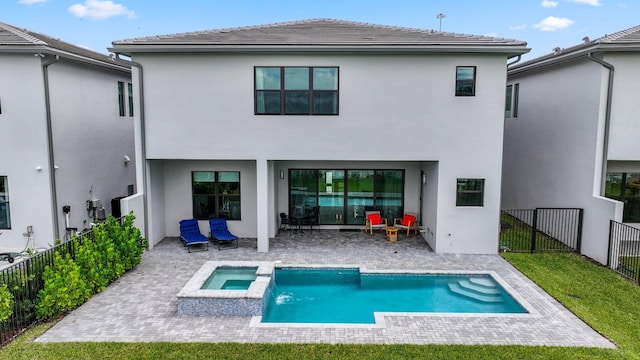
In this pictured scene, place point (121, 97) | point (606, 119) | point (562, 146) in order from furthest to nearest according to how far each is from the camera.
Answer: point (121, 97) < point (562, 146) < point (606, 119)

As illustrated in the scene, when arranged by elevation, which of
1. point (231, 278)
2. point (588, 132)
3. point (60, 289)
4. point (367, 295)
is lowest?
point (367, 295)

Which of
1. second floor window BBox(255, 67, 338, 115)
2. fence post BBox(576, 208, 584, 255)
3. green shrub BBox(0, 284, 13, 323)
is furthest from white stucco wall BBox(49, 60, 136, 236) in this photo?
fence post BBox(576, 208, 584, 255)

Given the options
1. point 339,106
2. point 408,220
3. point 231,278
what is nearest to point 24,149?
point 231,278

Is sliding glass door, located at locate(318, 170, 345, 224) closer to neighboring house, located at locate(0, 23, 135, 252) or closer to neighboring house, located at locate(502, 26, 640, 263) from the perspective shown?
neighboring house, located at locate(502, 26, 640, 263)

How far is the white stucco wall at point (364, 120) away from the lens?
13.0m

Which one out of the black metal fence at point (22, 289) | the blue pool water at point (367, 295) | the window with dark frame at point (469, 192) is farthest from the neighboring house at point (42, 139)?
the window with dark frame at point (469, 192)

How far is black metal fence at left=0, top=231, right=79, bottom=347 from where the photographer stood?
8164mm

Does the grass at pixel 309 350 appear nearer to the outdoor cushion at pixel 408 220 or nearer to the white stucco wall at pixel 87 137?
the white stucco wall at pixel 87 137

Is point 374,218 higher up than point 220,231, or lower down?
higher up

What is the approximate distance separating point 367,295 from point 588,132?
8.68 m

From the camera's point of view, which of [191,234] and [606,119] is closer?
[606,119]

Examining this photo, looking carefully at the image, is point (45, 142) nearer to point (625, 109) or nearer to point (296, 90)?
point (296, 90)

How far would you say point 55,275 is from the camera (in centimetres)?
884

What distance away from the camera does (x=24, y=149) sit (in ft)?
42.5
